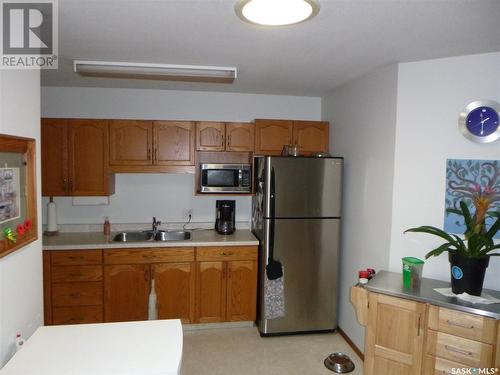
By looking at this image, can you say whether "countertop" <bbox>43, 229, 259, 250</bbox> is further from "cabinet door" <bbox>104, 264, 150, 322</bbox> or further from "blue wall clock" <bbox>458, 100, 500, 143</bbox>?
"blue wall clock" <bbox>458, 100, 500, 143</bbox>

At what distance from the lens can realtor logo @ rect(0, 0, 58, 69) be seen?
162 centimetres

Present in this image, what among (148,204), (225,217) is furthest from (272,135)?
(148,204)

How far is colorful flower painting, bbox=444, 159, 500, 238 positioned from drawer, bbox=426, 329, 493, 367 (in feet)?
2.53

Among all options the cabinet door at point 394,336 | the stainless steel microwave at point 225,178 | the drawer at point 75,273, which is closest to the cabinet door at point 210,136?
the stainless steel microwave at point 225,178

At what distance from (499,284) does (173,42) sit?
2747 millimetres

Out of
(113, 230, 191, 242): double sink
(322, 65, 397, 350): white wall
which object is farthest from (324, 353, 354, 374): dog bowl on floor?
(113, 230, 191, 242): double sink

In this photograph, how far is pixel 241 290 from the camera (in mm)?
3502

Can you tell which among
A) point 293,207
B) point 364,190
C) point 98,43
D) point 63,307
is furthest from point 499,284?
point 63,307

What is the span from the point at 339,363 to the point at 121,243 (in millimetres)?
2190

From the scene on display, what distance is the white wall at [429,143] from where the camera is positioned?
2.47 meters

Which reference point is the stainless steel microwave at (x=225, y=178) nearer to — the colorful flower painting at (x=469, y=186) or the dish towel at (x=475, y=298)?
the colorful flower painting at (x=469, y=186)

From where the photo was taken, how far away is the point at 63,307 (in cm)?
323

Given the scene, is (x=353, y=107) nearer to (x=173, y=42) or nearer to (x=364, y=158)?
(x=364, y=158)

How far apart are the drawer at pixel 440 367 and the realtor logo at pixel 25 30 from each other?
2.87m
